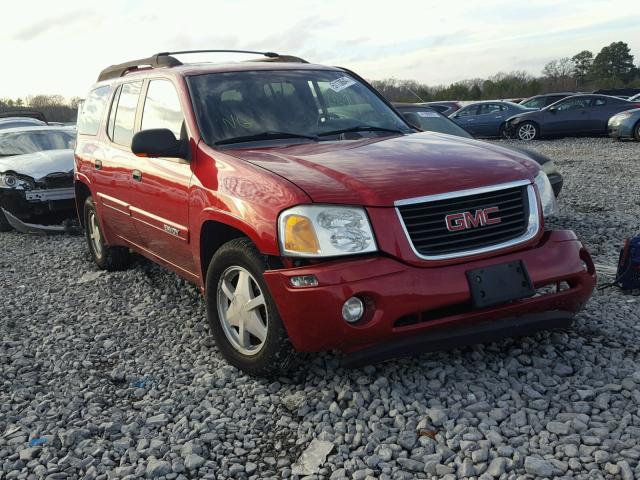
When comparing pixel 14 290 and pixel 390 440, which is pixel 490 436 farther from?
pixel 14 290

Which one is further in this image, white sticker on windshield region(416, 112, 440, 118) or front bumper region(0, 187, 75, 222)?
white sticker on windshield region(416, 112, 440, 118)

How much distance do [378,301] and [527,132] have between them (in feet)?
60.4

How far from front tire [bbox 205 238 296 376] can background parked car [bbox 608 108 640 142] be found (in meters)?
16.7

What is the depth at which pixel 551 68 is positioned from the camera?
207 feet

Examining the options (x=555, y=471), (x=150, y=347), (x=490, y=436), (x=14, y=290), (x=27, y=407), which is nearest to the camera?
(x=555, y=471)

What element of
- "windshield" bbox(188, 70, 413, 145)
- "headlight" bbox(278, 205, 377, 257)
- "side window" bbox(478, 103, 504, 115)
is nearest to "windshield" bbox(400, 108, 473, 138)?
"windshield" bbox(188, 70, 413, 145)

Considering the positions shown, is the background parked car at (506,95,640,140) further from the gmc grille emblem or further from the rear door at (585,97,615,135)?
the gmc grille emblem

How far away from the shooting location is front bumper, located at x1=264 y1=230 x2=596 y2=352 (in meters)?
3.09

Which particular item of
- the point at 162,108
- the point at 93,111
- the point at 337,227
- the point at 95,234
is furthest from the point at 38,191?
the point at 337,227

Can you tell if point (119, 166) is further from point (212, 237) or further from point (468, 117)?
point (468, 117)

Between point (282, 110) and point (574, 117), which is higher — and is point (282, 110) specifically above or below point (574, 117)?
above

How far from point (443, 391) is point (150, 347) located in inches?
81.8

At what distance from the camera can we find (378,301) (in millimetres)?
3102

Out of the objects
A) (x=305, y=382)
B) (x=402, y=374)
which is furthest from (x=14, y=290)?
(x=402, y=374)
